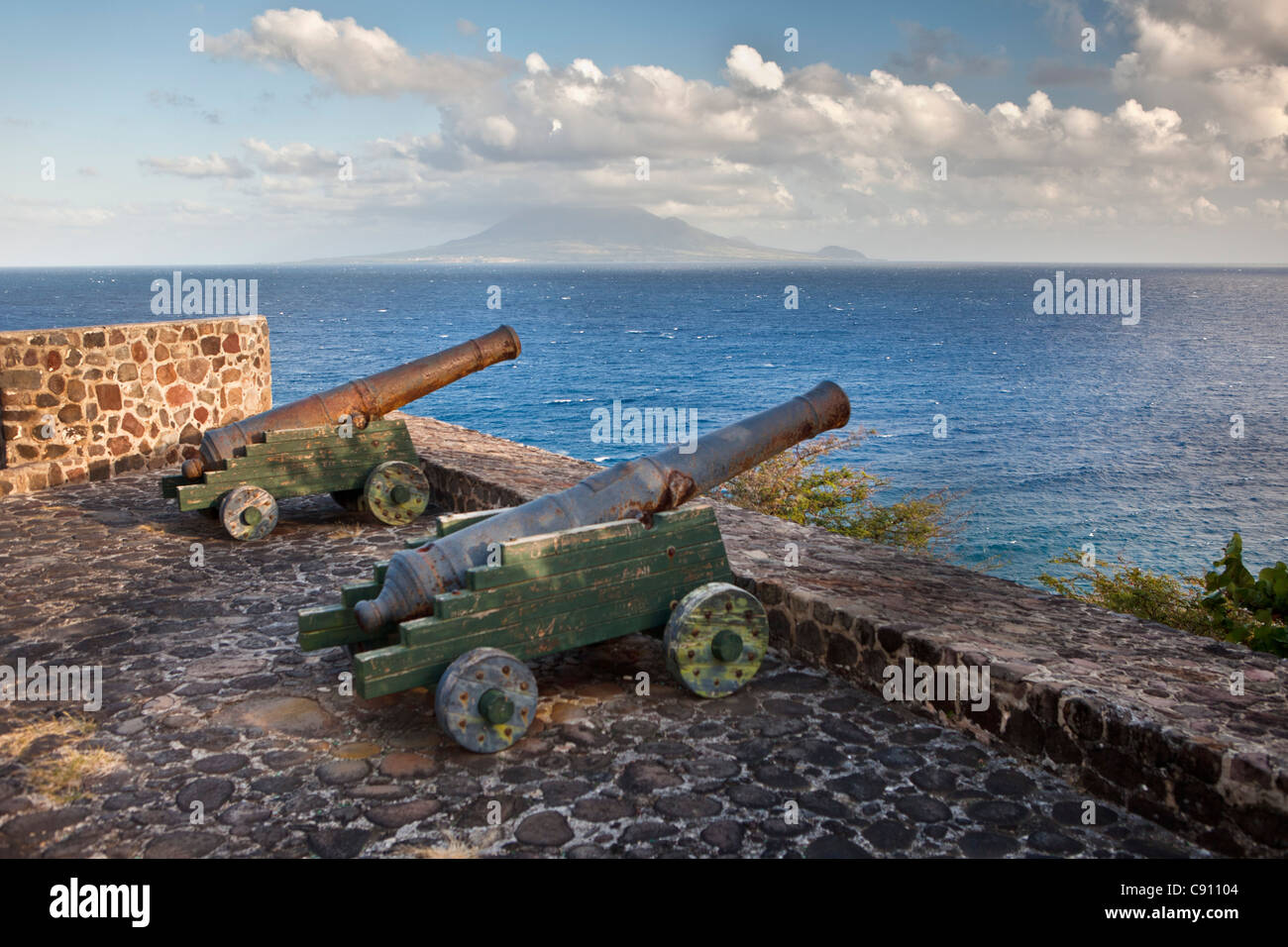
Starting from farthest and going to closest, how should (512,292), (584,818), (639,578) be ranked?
(512,292)
(639,578)
(584,818)

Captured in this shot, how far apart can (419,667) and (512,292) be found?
126m

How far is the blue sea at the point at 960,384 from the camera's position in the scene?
27.8m

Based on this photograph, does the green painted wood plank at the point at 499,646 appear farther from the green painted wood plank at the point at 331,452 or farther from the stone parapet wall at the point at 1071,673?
the green painted wood plank at the point at 331,452

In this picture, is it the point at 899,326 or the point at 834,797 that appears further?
the point at 899,326

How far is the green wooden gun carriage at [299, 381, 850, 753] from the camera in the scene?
4094 mm

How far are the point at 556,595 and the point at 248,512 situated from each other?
3835 mm

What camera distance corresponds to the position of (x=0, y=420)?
354 inches

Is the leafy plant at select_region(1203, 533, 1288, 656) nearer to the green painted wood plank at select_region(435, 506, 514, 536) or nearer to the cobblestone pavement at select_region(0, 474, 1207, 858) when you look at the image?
the cobblestone pavement at select_region(0, 474, 1207, 858)

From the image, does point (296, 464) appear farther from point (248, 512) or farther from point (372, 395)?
point (372, 395)

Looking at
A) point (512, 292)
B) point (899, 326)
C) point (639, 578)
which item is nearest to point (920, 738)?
point (639, 578)

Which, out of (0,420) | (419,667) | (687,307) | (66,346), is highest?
(687,307)

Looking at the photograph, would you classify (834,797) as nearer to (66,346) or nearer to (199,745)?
(199,745)

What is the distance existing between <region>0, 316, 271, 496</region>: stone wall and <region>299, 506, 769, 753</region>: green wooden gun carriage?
15.5ft

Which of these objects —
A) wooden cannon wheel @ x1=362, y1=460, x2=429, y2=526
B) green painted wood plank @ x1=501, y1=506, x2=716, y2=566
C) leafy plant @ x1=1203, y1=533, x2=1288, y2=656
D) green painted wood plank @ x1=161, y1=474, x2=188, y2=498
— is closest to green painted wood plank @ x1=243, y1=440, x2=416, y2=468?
wooden cannon wheel @ x1=362, y1=460, x2=429, y2=526
